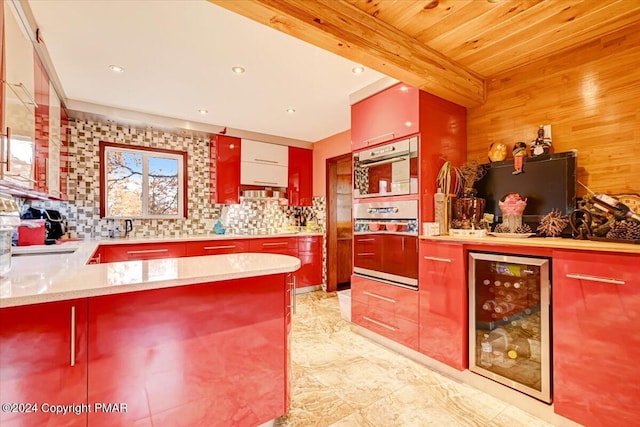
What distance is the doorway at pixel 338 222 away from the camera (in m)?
4.32

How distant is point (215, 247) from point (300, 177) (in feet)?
5.76

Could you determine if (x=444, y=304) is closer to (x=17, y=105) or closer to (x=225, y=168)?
(x=17, y=105)

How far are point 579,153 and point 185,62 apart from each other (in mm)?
2976

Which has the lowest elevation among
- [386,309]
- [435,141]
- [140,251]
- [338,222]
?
[386,309]

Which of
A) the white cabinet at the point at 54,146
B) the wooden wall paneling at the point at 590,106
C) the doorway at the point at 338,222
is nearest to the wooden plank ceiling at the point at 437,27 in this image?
the wooden wall paneling at the point at 590,106

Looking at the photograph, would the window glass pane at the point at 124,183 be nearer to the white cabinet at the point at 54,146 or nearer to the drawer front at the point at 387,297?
the white cabinet at the point at 54,146

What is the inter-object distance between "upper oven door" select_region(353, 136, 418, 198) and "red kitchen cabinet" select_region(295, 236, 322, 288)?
1661 mm

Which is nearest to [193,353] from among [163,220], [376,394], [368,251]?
[376,394]

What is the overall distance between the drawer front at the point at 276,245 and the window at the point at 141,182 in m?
1.10

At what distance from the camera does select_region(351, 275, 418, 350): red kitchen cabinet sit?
226 centimetres

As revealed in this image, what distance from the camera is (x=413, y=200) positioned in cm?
227

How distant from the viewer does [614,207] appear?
1.60 m

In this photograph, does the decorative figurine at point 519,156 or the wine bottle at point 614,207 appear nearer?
the wine bottle at point 614,207

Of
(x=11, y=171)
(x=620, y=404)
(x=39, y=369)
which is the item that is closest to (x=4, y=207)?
(x=11, y=171)
